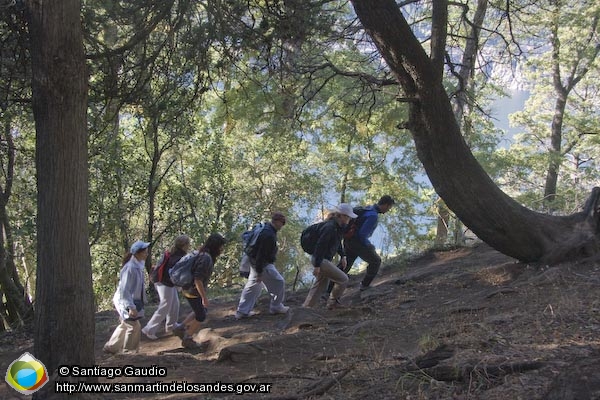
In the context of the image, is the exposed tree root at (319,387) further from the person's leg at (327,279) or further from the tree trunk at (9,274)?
the tree trunk at (9,274)

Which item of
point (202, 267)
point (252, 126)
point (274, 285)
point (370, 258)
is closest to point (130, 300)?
point (202, 267)

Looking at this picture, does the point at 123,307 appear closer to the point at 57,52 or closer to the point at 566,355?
the point at 57,52

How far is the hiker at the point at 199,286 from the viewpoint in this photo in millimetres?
7219

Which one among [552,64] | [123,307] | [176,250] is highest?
[552,64]

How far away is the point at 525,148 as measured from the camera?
2420 cm

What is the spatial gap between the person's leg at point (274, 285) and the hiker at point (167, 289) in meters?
1.38

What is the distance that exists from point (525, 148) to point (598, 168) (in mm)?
3473

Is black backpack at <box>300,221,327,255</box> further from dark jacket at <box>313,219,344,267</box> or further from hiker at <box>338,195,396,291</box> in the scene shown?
hiker at <box>338,195,396,291</box>

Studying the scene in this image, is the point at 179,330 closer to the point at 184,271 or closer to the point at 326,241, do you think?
the point at 184,271

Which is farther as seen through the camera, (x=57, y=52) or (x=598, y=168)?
(x=598, y=168)

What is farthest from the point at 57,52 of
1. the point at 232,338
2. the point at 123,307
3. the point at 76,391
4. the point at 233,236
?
the point at 233,236

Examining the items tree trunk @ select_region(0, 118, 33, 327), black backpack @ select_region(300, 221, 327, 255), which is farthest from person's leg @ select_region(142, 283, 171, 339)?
tree trunk @ select_region(0, 118, 33, 327)

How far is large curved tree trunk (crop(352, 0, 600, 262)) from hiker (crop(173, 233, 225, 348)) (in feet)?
10.9

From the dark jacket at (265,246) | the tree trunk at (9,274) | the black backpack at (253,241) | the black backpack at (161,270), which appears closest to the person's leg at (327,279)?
the dark jacket at (265,246)
